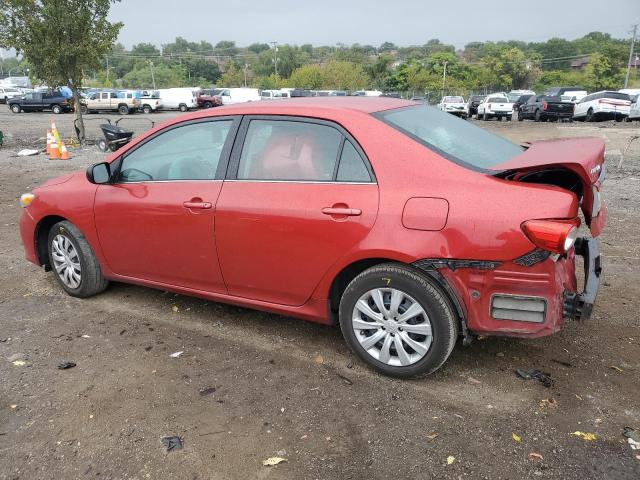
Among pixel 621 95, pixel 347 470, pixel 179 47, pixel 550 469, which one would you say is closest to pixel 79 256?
pixel 347 470

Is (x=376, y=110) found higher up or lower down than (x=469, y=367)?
higher up

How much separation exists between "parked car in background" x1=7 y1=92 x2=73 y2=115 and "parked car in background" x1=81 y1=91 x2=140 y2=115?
5.92ft

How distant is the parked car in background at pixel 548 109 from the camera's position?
28.0 metres

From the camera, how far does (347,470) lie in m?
2.54

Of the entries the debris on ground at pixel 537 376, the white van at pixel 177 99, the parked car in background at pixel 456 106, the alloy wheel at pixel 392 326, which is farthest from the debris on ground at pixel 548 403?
the white van at pixel 177 99

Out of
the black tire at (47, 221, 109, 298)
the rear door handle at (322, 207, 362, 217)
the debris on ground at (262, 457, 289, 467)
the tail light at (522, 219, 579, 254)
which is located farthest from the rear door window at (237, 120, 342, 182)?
the black tire at (47, 221, 109, 298)

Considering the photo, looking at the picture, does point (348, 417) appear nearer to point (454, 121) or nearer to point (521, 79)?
point (454, 121)

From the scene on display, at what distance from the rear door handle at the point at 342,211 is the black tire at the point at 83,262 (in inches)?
90.7

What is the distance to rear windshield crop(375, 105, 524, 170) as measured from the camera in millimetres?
3209

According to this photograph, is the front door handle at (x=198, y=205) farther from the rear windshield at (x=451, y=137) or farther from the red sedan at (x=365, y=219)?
the rear windshield at (x=451, y=137)

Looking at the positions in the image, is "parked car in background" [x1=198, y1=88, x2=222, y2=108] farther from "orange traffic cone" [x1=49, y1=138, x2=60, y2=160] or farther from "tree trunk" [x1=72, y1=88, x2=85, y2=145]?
"orange traffic cone" [x1=49, y1=138, x2=60, y2=160]

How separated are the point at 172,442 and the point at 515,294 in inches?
76.6

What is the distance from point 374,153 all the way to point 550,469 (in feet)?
6.13

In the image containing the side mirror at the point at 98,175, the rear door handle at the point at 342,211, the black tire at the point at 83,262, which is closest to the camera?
the rear door handle at the point at 342,211
